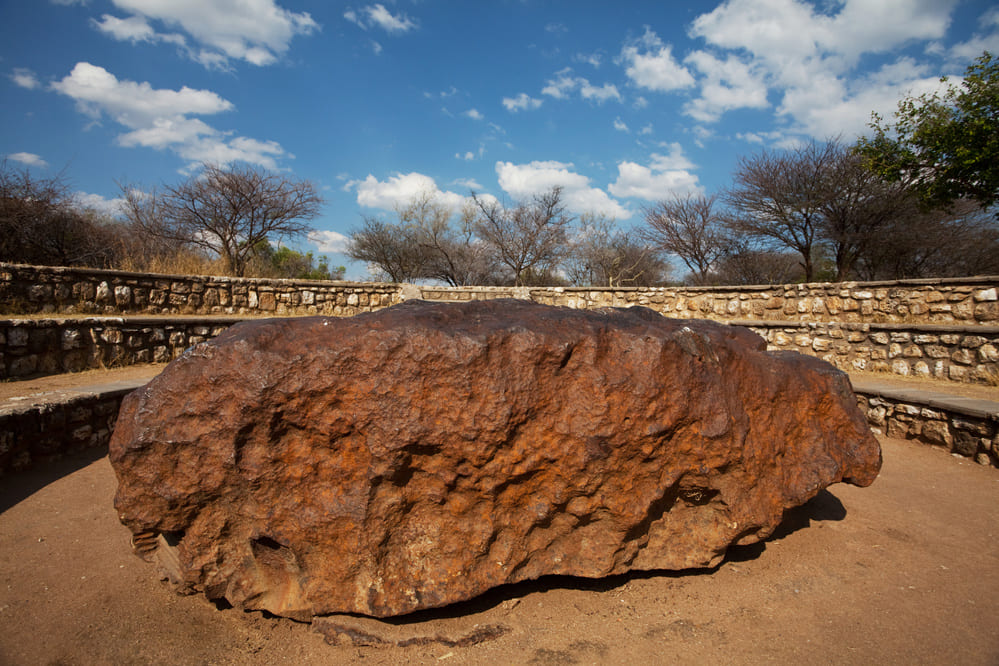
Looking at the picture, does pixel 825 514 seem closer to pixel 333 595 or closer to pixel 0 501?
pixel 333 595

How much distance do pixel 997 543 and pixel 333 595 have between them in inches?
130

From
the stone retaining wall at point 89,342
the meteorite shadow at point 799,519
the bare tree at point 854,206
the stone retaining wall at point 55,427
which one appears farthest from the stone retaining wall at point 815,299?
the bare tree at point 854,206

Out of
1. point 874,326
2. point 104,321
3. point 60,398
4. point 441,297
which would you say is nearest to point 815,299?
point 874,326

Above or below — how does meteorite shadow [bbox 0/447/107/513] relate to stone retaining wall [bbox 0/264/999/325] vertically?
below

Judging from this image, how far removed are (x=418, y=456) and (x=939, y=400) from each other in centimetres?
480

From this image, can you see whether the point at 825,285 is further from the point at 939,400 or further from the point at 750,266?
the point at 750,266

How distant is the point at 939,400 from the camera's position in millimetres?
4395

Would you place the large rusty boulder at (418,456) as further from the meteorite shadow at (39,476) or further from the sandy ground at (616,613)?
the meteorite shadow at (39,476)

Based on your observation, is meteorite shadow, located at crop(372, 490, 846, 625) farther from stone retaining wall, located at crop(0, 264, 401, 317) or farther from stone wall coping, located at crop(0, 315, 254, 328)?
stone retaining wall, located at crop(0, 264, 401, 317)

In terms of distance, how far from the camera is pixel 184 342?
22.4 feet

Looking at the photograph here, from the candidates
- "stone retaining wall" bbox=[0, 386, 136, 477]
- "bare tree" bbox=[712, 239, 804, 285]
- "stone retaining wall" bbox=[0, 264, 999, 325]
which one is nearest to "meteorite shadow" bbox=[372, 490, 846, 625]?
"stone retaining wall" bbox=[0, 386, 136, 477]

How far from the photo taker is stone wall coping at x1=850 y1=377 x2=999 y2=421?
3.95 metres

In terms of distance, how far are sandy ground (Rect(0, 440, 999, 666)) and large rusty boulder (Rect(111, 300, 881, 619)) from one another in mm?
147

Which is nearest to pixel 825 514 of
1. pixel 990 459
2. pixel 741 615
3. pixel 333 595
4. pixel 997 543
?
pixel 997 543
